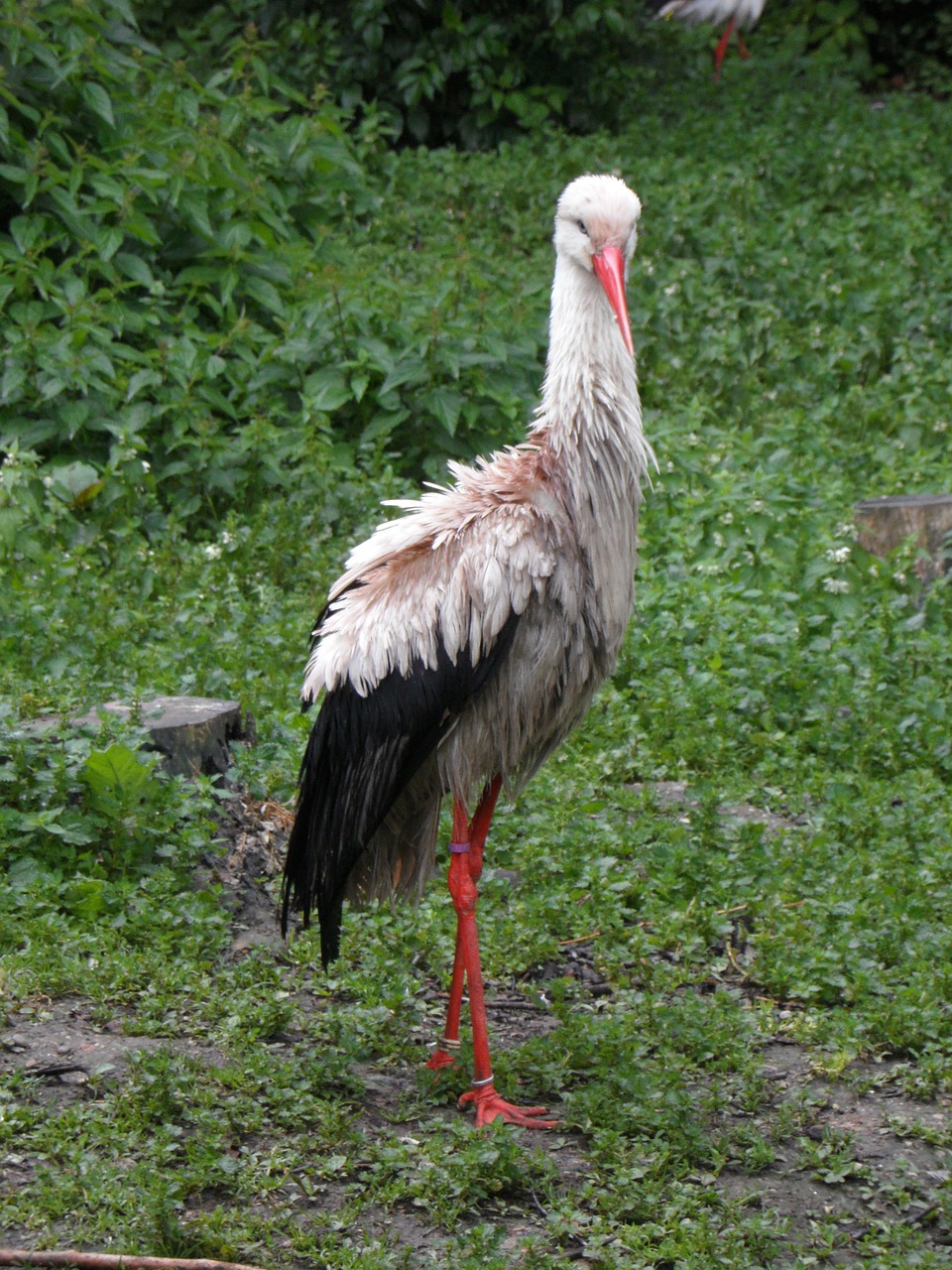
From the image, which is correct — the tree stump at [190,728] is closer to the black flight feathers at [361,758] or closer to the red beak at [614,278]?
the black flight feathers at [361,758]

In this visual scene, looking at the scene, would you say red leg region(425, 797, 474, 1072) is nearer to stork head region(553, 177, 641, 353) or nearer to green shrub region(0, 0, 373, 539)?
stork head region(553, 177, 641, 353)

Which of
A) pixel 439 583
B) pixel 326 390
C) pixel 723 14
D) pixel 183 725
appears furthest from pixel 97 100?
pixel 723 14

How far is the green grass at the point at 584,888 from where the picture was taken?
3162 mm

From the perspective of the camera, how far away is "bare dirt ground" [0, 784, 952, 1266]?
3.15 meters

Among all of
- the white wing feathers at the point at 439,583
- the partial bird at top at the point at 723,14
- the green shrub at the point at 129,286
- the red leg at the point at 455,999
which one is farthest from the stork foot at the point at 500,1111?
the partial bird at top at the point at 723,14

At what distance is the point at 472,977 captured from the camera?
12.0ft

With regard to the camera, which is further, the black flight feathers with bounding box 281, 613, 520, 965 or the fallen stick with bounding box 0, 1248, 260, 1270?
the black flight feathers with bounding box 281, 613, 520, 965

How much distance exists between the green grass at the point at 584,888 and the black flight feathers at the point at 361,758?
13.7 inches

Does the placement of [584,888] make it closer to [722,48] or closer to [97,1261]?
[97,1261]

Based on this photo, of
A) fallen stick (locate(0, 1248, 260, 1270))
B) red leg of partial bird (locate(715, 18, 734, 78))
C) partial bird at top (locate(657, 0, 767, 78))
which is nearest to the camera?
fallen stick (locate(0, 1248, 260, 1270))

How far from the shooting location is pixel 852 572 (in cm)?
614

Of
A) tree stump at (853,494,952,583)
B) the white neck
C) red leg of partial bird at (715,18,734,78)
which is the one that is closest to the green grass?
tree stump at (853,494,952,583)

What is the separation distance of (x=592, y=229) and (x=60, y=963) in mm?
2264

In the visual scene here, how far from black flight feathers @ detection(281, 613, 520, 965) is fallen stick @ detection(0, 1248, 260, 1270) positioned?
1.02m
